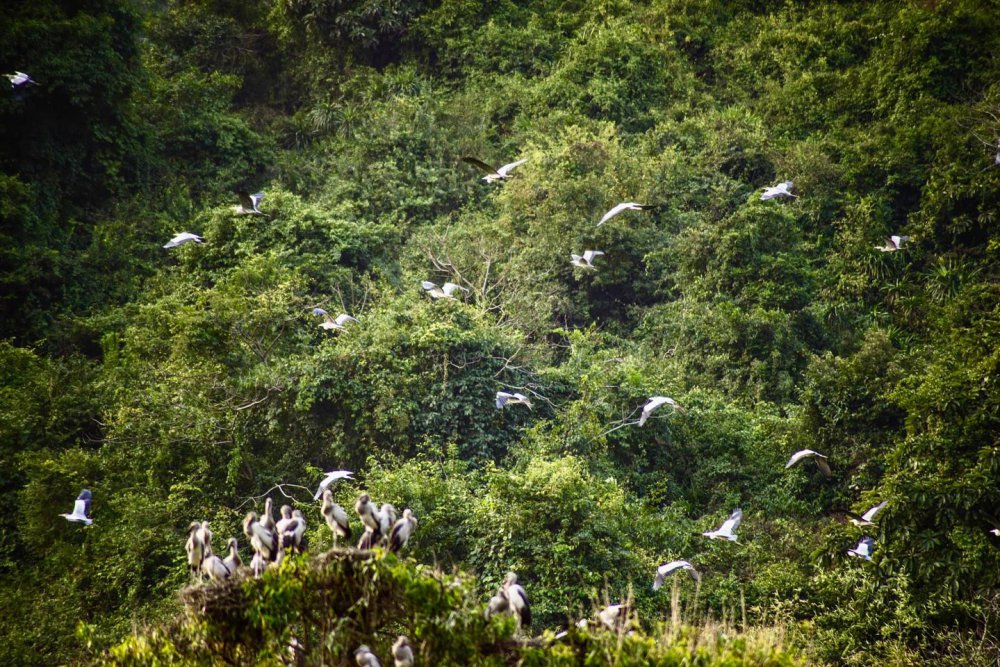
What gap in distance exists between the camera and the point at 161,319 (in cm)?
1502

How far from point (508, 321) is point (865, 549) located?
805 cm

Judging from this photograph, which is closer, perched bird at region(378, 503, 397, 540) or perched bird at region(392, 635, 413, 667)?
perched bird at region(392, 635, 413, 667)

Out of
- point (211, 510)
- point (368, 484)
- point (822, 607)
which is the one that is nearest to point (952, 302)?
point (822, 607)

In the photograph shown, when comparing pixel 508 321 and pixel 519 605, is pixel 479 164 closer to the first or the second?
pixel 519 605

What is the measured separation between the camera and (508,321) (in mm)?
16797

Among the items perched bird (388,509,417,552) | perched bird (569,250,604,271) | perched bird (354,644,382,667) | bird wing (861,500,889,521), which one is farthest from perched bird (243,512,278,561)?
perched bird (569,250,604,271)

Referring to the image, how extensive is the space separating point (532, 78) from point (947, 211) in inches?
402

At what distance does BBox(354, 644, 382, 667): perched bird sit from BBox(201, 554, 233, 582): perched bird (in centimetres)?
110

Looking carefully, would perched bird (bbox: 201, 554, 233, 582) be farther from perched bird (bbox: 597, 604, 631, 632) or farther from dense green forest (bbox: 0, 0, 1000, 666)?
perched bird (bbox: 597, 604, 631, 632)

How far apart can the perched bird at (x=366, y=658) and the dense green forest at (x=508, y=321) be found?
24 cm

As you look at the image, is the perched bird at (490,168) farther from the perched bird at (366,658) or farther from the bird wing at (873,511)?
the bird wing at (873,511)

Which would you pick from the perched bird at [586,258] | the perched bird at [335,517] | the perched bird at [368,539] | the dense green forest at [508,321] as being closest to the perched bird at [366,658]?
the dense green forest at [508,321]

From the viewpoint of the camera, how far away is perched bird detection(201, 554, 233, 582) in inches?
229

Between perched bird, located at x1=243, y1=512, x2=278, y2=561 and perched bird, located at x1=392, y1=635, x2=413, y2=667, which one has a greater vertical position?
perched bird, located at x1=392, y1=635, x2=413, y2=667
